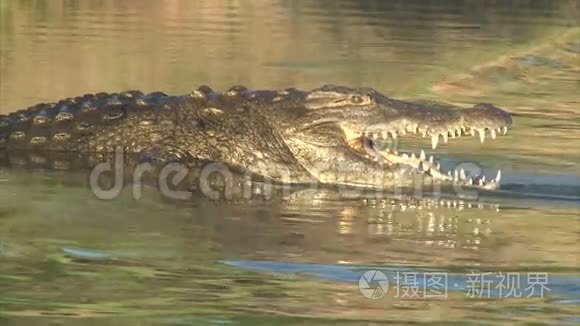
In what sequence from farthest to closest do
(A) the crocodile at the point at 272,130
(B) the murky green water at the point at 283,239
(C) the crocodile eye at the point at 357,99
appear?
(C) the crocodile eye at the point at 357,99 → (A) the crocodile at the point at 272,130 → (B) the murky green water at the point at 283,239

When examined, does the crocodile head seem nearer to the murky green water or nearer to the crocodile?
the crocodile

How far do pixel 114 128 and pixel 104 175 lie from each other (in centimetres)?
76

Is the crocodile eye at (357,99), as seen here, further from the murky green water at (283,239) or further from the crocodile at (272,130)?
the murky green water at (283,239)

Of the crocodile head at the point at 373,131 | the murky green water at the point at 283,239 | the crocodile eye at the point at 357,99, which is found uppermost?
the crocodile eye at the point at 357,99

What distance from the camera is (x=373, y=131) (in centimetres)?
1066

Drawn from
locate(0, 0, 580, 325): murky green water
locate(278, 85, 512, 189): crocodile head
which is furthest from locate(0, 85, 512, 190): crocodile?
locate(0, 0, 580, 325): murky green water

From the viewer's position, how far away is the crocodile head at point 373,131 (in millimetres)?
10297

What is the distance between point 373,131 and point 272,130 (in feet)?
2.88

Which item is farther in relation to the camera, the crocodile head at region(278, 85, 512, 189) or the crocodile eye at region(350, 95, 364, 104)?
the crocodile eye at region(350, 95, 364, 104)

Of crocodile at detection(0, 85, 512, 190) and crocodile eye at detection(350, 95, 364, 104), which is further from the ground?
crocodile eye at detection(350, 95, 364, 104)

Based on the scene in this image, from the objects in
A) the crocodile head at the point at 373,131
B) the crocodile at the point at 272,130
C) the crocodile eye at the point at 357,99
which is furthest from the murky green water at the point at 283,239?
the crocodile eye at the point at 357,99

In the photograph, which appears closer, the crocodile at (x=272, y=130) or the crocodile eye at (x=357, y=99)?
the crocodile at (x=272, y=130)

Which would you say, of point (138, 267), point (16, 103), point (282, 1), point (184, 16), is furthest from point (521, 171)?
point (282, 1)

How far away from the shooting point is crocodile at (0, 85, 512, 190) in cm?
1045
